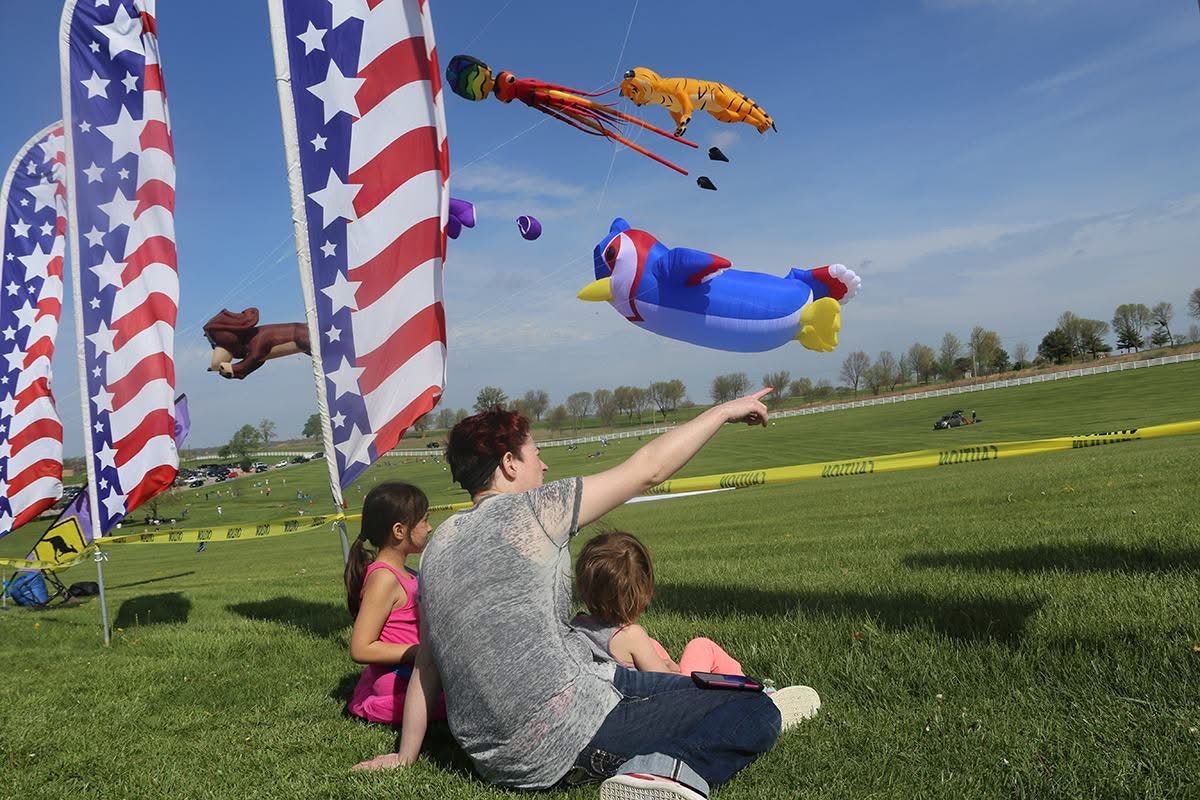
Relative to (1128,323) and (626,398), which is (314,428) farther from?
(1128,323)

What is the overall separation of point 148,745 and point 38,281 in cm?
1164

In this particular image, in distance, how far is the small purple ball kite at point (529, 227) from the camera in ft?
25.4

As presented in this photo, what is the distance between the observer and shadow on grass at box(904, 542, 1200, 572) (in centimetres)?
514

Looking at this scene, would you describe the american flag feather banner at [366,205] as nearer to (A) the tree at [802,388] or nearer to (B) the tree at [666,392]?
(B) the tree at [666,392]

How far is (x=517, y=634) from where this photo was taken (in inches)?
118

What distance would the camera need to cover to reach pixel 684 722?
3043 millimetres

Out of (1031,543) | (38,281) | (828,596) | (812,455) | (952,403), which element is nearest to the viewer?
(828,596)

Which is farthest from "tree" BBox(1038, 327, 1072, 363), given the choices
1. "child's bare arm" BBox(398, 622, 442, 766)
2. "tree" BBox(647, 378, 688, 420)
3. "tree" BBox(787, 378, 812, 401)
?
"child's bare arm" BBox(398, 622, 442, 766)

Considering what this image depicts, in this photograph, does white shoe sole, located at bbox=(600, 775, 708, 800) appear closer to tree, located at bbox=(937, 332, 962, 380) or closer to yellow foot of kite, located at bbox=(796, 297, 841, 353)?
yellow foot of kite, located at bbox=(796, 297, 841, 353)

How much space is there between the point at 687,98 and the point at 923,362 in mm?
128882

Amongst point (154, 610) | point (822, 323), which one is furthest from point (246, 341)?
point (154, 610)

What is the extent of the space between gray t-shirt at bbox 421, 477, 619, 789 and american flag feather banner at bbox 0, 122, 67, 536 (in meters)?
13.0

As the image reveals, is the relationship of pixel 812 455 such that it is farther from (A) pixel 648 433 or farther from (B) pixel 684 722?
(B) pixel 684 722

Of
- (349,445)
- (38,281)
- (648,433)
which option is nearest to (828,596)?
(349,445)
